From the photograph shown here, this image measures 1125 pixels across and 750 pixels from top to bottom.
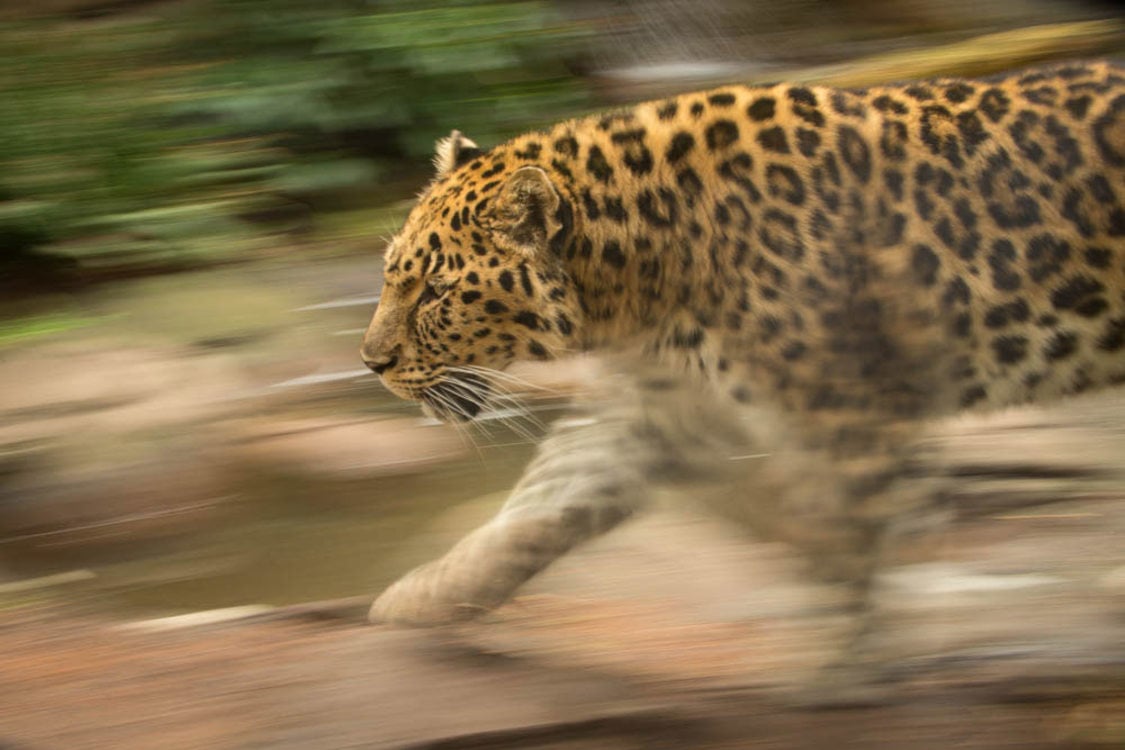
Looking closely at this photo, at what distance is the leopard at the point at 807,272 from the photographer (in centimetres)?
450

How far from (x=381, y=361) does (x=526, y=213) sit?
680mm

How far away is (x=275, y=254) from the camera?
349 inches

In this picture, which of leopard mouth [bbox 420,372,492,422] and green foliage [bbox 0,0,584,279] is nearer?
leopard mouth [bbox 420,372,492,422]

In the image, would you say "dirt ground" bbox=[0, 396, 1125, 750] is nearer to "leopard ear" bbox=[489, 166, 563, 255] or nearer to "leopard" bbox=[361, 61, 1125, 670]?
"leopard" bbox=[361, 61, 1125, 670]

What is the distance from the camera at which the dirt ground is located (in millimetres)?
4281

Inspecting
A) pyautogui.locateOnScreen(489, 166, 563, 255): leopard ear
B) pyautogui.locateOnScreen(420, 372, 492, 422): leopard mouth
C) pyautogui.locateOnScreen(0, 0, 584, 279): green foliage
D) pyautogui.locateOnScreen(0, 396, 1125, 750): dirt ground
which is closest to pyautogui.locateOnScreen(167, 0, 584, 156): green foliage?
pyautogui.locateOnScreen(0, 0, 584, 279): green foliage

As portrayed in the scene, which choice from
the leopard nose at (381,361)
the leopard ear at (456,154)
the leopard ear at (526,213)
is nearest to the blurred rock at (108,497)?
the leopard nose at (381,361)

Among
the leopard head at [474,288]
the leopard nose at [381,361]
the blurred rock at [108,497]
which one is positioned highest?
the leopard head at [474,288]

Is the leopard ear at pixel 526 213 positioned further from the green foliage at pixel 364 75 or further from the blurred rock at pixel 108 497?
the green foliage at pixel 364 75

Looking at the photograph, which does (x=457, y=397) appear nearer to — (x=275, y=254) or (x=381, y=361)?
(x=381, y=361)

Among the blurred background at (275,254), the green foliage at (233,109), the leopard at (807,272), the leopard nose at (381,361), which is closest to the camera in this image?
the leopard at (807,272)

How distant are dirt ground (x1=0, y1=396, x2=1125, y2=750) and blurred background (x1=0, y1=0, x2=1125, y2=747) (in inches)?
4.0

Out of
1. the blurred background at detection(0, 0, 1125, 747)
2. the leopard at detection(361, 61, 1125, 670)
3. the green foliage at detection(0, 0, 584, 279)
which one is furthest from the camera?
the green foliage at detection(0, 0, 584, 279)

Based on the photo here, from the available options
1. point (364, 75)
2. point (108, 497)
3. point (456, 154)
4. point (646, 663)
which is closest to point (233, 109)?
point (364, 75)
